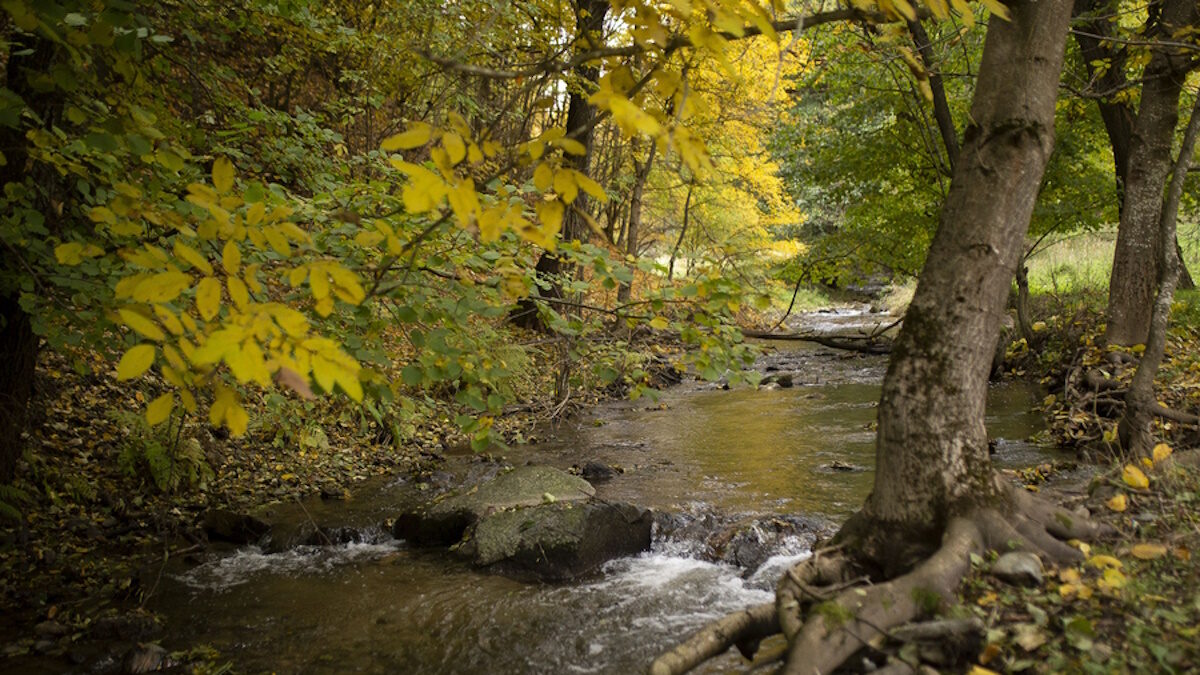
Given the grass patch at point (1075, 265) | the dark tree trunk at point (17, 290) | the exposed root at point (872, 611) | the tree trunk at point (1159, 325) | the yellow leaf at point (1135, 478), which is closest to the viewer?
the exposed root at point (872, 611)

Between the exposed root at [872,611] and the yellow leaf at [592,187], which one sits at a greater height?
the yellow leaf at [592,187]

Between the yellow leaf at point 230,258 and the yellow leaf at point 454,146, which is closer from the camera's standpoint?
the yellow leaf at point 454,146

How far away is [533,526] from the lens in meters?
6.20

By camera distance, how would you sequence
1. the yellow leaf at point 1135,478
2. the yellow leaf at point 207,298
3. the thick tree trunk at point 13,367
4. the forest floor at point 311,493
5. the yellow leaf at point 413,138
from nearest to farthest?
the yellow leaf at point 413,138, the yellow leaf at point 207,298, the forest floor at point 311,493, the yellow leaf at point 1135,478, the thick tree trunk at point 13,367

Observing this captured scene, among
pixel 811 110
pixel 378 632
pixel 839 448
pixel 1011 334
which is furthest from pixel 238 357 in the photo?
pixel 811 110

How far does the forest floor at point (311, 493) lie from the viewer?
105 inches

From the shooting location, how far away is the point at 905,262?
1293 centimetres

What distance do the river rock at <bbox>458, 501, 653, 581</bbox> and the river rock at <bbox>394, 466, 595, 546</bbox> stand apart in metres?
0.22

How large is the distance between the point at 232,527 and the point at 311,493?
4.22 ft

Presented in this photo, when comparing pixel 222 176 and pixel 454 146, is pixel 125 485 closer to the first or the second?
pixel 222 176

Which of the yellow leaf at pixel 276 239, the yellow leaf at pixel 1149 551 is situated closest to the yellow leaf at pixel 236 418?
the yellow leaf at pixel 276 239

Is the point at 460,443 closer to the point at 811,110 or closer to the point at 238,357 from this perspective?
the point at 238,357

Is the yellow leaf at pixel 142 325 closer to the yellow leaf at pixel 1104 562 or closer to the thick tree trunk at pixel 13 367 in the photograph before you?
the yellow leaf at pixel 1104 562

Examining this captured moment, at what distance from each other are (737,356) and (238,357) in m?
2.58
